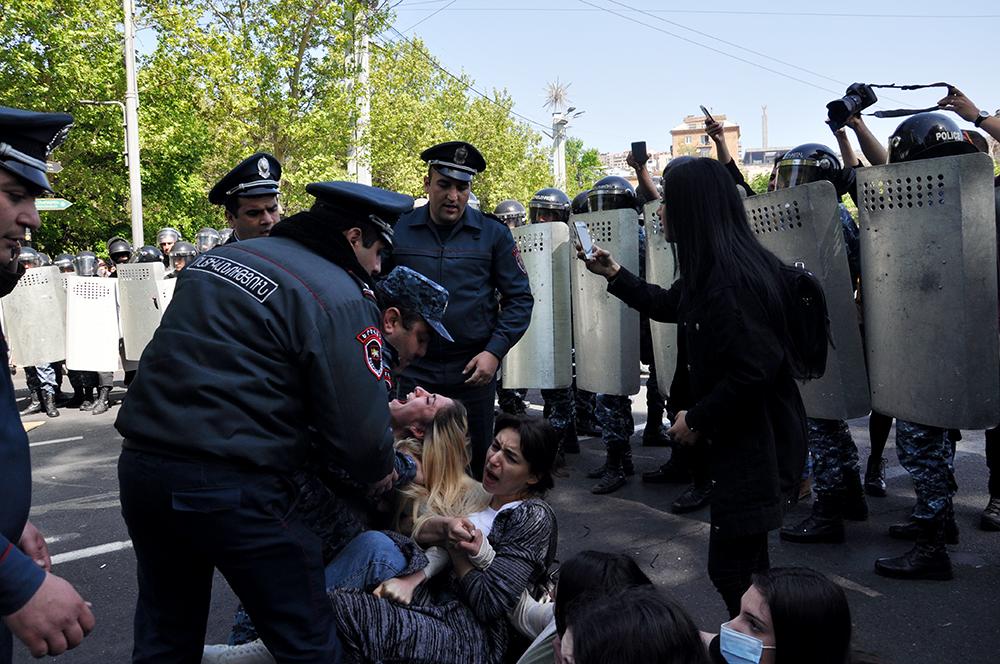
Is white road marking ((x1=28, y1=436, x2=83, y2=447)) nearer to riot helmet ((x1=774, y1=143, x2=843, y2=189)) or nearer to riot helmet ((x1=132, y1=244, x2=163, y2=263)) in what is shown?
riot helmet ((x1=132, y1=244, x2=163, y2=263))

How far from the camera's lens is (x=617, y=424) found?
5977mm

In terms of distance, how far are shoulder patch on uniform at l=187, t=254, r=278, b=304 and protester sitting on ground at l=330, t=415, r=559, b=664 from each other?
0.94m

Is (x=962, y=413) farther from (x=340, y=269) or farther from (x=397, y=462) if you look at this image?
(x=340, y=269)

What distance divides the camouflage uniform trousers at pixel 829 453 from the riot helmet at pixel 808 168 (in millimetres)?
1347

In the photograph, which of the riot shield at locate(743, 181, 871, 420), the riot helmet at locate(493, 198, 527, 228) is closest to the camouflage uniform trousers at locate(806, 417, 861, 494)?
the riot shield at locate(743, 181, 871, 420)

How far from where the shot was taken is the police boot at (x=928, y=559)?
405 cm

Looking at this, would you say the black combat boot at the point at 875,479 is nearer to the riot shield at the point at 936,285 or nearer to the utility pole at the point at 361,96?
the riot shield at the point at 936,285

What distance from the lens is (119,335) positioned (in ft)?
33.8

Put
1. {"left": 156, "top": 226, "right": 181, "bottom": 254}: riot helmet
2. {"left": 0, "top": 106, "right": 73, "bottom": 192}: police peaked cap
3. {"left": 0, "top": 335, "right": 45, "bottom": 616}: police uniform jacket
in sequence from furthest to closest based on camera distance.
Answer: {"left": 156, "top": 226, "right": 181, "bottom": 254}: riot helmet
{"left": 0, "top": 335, "right": 45, "bottom": 616}: police uniform jacket
{"left": 0, "top": 106, "right": 73, "bottom": 192}: police peaked cap

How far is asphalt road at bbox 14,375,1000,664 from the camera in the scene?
3.59 metres

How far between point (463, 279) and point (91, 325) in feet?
23.4

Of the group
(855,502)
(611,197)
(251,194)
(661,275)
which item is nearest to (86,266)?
(611,197)

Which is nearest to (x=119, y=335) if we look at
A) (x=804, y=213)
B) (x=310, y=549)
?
(x=804, y=213)

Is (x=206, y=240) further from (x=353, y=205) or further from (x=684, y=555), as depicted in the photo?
(x=353, y=205)
